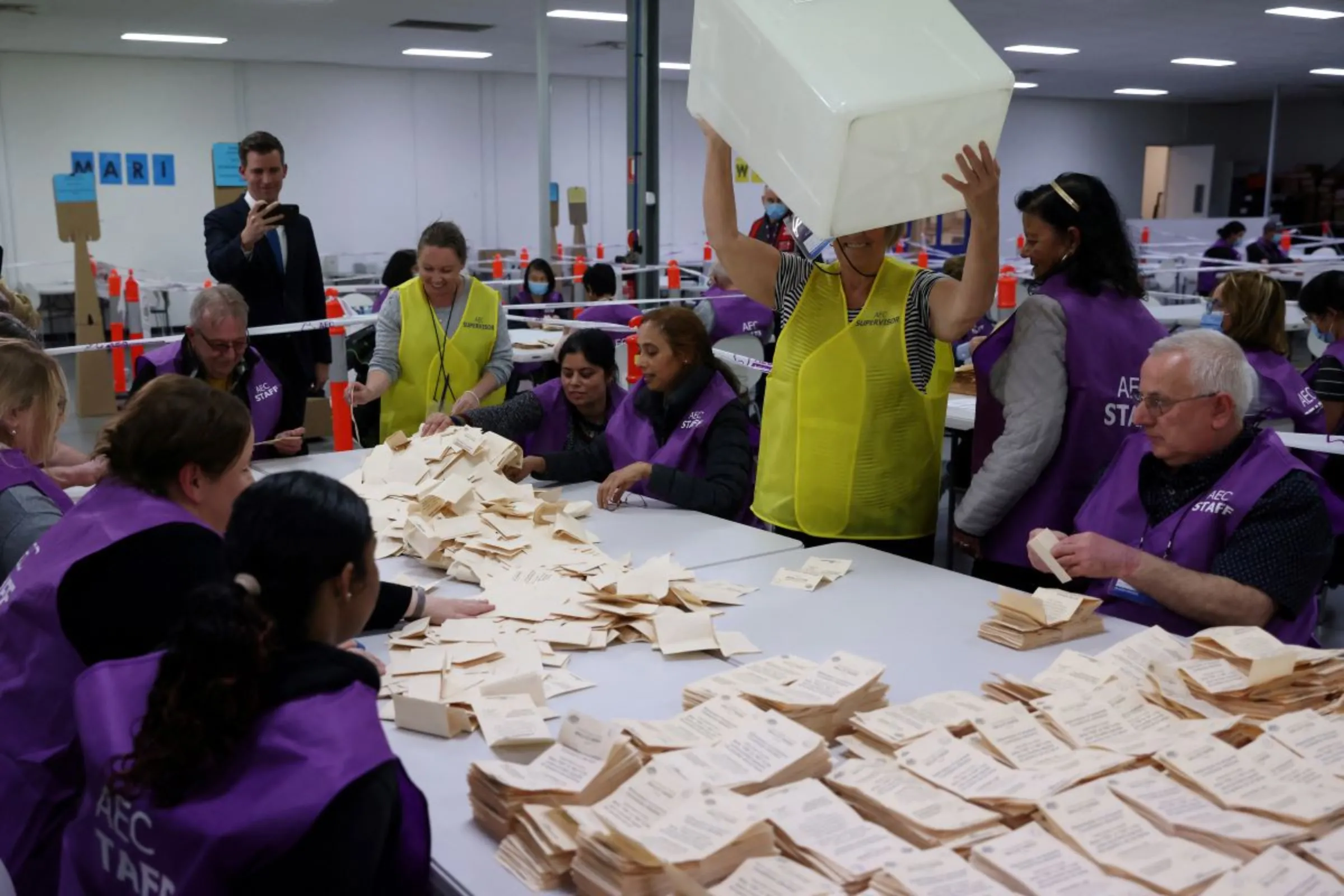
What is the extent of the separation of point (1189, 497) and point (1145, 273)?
9264 millimetres

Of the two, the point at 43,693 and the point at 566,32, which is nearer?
the point at 43,693

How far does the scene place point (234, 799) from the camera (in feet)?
4.07

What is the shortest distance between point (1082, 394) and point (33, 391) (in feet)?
7.31

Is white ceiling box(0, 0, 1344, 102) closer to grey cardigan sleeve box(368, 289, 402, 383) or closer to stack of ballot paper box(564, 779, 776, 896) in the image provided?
grey cardigan sleeve box(368, 289, 402, 383)

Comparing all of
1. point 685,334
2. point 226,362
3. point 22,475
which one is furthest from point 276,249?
point 22,475

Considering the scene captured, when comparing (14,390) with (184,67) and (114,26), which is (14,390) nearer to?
(114,26)

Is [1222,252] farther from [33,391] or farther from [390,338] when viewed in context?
[33,391]

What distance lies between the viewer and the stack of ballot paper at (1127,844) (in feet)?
4.37

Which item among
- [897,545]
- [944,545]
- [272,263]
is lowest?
[944,545]

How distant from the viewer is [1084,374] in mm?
2750

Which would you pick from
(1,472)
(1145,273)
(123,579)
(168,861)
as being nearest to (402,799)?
(168,861)

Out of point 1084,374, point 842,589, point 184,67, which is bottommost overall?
point 842,589

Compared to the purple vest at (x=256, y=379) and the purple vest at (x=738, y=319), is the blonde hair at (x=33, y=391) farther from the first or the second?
the purple vest at (x=738, y=319)

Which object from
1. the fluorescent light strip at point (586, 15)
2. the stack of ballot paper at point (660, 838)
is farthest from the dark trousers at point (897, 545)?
the fluorescent light strip at point (586, 15)
